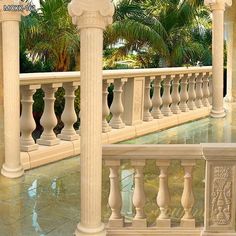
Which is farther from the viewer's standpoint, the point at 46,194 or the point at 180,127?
the point at 180,127

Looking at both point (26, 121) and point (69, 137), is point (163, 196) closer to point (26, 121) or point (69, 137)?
point (26, 121)

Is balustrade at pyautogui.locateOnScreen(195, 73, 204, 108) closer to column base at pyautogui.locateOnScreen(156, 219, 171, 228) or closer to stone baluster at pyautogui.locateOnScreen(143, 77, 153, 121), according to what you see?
stone baluster at pyautogui.locateOnScreen(143, 77, 153, 121)

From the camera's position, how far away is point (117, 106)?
20.5 ft

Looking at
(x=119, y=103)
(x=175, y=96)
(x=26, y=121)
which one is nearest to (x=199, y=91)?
(x=175, y=96)

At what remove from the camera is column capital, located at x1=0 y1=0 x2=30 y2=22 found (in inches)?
179

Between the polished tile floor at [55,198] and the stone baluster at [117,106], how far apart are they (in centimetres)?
108

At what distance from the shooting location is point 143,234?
11.1ft

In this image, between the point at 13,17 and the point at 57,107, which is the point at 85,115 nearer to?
the point at 13,17

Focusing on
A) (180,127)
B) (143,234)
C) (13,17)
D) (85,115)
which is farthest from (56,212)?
(180,127)

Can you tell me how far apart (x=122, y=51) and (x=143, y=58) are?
0.95 meters

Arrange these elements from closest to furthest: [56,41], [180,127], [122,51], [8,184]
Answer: [8,184] < [180,127] < [56,41] < [122,51]

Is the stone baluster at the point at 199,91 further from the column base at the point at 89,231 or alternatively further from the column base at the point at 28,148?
the column base at the point at 89,231

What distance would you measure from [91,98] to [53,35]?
37.6ft

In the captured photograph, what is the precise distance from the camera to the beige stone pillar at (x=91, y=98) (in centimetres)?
309
